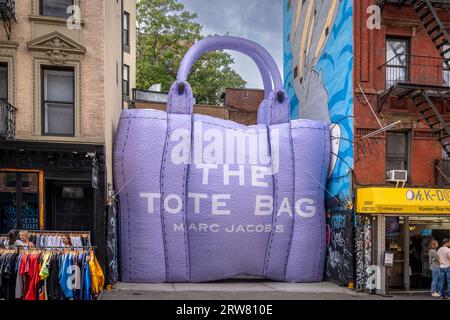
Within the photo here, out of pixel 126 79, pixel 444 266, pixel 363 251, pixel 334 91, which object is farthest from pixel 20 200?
pixel 126 79

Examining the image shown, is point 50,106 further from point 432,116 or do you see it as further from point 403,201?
point 432,116

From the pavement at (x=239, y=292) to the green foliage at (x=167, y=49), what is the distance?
1944cm

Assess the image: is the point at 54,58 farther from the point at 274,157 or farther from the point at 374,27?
the point at 374,27

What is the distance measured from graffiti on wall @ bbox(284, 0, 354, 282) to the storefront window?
9189 millimetres

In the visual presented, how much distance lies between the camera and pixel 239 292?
13.3 metres

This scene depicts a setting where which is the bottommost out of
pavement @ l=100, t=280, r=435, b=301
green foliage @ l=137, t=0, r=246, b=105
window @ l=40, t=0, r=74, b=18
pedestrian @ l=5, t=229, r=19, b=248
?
pavement @ l=100, t=280, r=435, b=301

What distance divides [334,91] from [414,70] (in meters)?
2.66

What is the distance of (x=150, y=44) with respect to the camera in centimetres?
3188

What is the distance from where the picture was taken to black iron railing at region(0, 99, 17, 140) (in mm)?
12352

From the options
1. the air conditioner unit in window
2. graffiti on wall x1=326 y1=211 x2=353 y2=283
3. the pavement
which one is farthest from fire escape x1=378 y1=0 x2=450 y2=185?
the pavement

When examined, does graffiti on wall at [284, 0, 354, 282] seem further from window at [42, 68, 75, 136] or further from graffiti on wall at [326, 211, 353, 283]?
window at [42, 68, 75, 136]

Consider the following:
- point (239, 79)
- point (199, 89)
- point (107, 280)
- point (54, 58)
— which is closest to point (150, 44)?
point (199, 89)

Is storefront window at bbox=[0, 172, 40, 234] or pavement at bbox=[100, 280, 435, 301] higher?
storefront window at bbox=[0, 172, 40, 234]

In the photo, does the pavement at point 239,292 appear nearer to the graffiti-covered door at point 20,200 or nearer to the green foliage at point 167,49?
the graffiti-covered door at point 20,200
